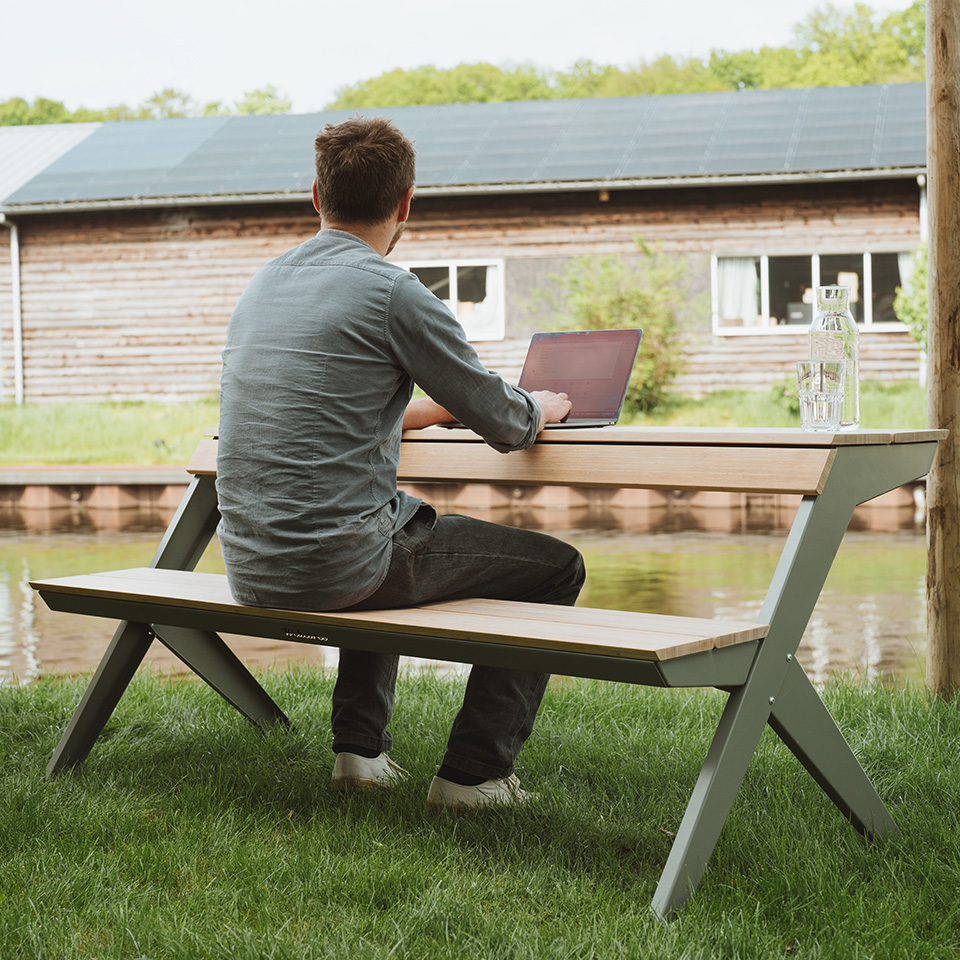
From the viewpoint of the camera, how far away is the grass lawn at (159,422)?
40.8 feet

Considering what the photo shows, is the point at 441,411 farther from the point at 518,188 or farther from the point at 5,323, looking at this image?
the point at 5,323

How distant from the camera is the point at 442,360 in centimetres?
231

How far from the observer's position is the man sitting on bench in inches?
90.9

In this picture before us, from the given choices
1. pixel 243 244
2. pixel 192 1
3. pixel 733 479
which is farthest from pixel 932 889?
pixel 192 1

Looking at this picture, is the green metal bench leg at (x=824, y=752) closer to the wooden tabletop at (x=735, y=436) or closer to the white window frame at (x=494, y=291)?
the wooden tabletop at (x=735, y=436)

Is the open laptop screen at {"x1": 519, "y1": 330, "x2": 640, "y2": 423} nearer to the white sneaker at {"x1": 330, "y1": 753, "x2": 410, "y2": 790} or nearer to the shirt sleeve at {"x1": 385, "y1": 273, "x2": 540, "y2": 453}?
the shirt sleeve at {"x1": 385, "y1": 273, "x2": 540, "y2": 453}

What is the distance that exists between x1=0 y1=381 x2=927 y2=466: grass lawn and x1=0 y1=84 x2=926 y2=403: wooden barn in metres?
0.72

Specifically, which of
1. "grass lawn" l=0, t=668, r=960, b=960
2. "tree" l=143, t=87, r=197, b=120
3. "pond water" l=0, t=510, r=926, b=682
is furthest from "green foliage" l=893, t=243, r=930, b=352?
"tree" l=143, t=87, r=197, b=120

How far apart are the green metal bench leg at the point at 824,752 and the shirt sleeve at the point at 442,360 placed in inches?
31.5

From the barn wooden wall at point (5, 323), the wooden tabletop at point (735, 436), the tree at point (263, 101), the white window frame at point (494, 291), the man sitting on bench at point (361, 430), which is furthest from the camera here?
the tree at point (263, 101)

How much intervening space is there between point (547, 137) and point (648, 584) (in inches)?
388

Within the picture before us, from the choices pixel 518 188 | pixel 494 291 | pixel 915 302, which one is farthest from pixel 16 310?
pixel 915 302

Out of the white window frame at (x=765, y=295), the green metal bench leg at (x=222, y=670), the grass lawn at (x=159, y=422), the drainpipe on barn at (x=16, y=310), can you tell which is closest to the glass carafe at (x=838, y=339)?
the green metal bench leg at (x=222, y=670)

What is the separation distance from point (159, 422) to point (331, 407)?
12.1 metres
